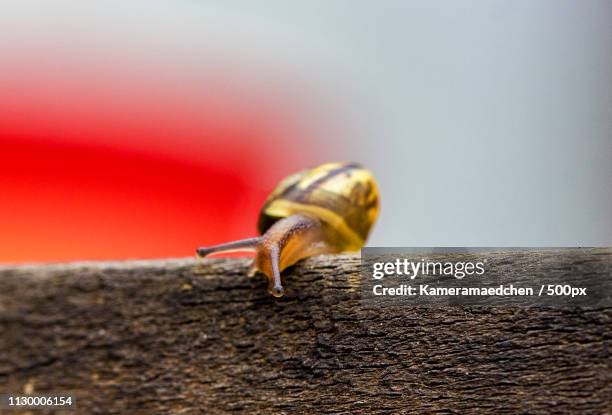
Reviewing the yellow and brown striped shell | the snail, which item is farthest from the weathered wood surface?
the yellow and brown striped shell

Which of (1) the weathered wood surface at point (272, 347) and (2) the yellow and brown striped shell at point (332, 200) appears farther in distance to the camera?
(2) the yellow and brown striped shell at point (332, 200)

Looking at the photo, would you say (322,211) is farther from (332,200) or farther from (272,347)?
(272,347)

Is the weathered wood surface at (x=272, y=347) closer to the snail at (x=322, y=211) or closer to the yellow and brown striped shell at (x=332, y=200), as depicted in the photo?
the snail at (x=322, y=211)

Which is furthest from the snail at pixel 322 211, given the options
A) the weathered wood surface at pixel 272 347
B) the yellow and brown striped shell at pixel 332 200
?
the weathered wood surface at pixel 272 347

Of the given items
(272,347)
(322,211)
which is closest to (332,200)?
(322,211)

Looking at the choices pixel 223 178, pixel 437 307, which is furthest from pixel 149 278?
pixel 223 178
